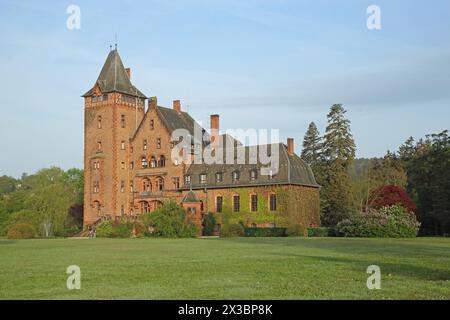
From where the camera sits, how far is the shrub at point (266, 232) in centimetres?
5588

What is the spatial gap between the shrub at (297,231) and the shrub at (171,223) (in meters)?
8.24

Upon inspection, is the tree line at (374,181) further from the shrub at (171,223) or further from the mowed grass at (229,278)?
the mowed grass at (229,278)

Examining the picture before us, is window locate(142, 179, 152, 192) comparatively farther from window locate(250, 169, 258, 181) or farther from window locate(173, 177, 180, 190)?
window locate(250, 169, 258, 181)

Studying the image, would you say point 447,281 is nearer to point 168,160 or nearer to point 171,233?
point 171,233

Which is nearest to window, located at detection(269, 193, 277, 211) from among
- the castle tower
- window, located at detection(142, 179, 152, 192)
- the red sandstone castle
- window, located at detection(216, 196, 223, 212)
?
the red sandstone castle

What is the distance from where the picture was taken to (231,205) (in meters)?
62.4

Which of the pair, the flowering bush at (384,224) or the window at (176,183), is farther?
the window at (176,183)

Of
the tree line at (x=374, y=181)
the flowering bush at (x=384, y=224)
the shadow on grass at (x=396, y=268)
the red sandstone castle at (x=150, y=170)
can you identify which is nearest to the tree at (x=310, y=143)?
the tree line at (x=374, y=181)

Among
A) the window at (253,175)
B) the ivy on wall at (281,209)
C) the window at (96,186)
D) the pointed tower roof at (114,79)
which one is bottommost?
the ivy on wall at (281,209)

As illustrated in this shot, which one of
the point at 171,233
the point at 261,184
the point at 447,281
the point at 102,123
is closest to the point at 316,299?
the point at 447,281

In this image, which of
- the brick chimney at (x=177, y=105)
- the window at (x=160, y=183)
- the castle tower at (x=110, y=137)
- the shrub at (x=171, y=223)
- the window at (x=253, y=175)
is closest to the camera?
the shrub at (x=171, y=223)

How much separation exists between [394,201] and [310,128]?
953 inches

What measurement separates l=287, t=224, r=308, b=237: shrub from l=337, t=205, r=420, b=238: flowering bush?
4494 mm

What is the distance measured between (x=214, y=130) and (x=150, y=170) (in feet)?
26.3
